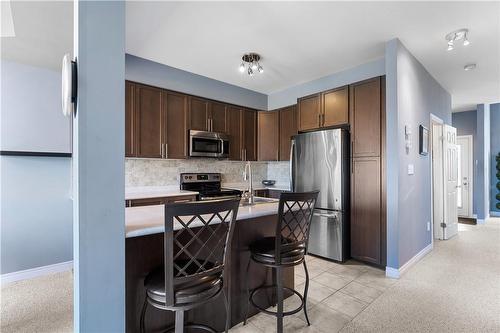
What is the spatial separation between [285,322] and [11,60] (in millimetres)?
4132

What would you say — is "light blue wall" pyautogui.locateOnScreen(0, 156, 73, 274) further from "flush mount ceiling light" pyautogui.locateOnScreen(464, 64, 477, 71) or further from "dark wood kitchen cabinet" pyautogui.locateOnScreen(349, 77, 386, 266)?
"flush mount ceiling light" pyautogui.locateOnScreen(464, 64, 477, 71)

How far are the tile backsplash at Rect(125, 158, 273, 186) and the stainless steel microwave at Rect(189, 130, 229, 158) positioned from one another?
1.22 ft

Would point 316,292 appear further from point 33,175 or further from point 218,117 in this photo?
point 33,175

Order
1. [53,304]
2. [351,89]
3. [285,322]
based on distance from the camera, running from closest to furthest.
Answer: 1. [285,322]
2. [53,304]
3. [351,89]

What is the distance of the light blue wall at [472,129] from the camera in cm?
605

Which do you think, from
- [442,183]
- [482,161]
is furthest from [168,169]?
[482,161]

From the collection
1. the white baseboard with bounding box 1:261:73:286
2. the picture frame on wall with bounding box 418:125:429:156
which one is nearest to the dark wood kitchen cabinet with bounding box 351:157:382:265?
the picture frame on wall with bounding box 418:125:429:156

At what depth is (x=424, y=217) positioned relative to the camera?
369cm

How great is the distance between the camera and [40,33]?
246 centimetres

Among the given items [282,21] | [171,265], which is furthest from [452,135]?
[171,265]

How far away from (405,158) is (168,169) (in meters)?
3.28

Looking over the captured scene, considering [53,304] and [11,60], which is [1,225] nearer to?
[53,304]

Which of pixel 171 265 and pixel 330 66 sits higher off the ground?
pixel 330 66

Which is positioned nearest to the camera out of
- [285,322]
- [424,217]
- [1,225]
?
[285,322]
